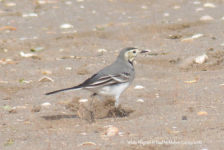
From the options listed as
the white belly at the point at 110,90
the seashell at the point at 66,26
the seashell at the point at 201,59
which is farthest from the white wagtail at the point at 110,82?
the seashell at the point at 66,26

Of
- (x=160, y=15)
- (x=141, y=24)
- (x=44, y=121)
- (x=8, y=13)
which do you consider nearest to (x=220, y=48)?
(x=141, y=24)

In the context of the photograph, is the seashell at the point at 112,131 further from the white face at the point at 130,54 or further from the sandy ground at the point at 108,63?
Answer: the white face at the point at 130,54

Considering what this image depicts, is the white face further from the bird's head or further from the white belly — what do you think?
the white belly

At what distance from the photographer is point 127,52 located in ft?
21.7

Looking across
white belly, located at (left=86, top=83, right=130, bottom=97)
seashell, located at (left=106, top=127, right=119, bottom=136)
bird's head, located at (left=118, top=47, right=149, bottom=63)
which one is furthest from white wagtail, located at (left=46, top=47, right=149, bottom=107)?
seashell, located at (left=106, top=127, right=119, bottom=136)

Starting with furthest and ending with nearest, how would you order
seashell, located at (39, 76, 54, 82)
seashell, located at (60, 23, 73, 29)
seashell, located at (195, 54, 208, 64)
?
seashell, located at (60, 23, 73, 29) → seashell, located at (195, 54, 208, 64) → seashell, located at (39, 76, 54, 82)

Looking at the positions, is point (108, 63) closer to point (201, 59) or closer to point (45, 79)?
point (45, 79)

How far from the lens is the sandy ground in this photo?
510cm

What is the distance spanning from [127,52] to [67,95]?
1129 millimetres

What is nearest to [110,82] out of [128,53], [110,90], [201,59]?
[110,90]

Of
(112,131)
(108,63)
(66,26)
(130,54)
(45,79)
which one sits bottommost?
(66,26)

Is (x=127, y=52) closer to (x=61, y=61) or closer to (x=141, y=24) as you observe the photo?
(x=61, y=61)

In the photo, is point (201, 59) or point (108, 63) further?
point (108, 63)

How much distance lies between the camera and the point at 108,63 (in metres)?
8.61
